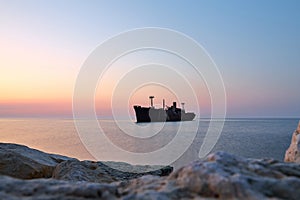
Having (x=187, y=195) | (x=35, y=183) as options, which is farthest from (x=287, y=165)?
(x=35, y=183)

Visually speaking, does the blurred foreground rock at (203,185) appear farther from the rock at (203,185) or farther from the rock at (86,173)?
the rock at (86,173)

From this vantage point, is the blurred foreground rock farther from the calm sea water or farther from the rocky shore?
the calm sea water

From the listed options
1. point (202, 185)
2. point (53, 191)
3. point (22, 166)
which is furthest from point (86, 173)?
point (202, 185)

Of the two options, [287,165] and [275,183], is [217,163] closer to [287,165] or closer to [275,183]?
[275,183]

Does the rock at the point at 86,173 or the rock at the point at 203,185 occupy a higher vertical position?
the rock at the point at 203,185

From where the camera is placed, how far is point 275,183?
76.9 inches

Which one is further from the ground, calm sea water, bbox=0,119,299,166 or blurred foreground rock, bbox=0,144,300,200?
blurred foreground rock, bbox=0,144,300,200

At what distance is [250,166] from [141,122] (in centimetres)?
9093

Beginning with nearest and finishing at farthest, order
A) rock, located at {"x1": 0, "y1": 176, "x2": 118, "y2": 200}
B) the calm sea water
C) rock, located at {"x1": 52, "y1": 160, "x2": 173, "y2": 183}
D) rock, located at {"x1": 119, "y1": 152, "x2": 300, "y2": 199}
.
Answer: rock, located at {"x1": 119, "y1": 152, "x2": 300, "y2": 199}
rock, located at {"x1": 0, "y1": 176, "x2": 118, "y2": 200}
rock, located at {"x1": 52, "y1": 160, "x2": 173, "y2": 183}
the calm sea water

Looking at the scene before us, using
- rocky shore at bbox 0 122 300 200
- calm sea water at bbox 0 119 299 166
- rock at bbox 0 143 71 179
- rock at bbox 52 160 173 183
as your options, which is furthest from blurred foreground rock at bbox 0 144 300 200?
calm sea water at bbox 0 119 299 166

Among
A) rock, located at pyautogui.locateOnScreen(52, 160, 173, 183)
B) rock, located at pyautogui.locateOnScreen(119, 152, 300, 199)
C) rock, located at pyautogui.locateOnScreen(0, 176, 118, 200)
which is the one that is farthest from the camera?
rock, located at pyautogui.locateOnScreen(52, 160, 173, 183)

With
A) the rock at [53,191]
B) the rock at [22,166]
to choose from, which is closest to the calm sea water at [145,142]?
the rock at [22,166]

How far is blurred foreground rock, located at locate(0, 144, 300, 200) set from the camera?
6.22 ft

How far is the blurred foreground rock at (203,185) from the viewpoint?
1896 mm
